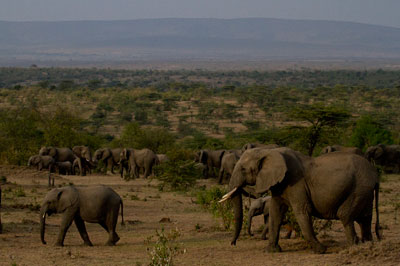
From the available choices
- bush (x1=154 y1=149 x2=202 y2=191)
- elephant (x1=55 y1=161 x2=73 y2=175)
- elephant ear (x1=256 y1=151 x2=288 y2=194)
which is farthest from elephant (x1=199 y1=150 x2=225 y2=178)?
elephant ear (x1=256 y1=151 x2=288 y2=194)

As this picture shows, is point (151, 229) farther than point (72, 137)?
No

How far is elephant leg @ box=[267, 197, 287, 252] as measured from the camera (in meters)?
10.5

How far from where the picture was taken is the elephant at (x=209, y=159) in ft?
89.1

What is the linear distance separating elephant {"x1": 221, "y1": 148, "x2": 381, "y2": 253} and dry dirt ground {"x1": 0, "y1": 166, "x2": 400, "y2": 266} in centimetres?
45

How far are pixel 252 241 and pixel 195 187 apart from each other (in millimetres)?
11748

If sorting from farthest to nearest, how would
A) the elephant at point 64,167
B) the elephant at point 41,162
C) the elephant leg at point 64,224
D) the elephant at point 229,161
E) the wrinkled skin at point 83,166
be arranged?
the wrinkled skin at point 83,166
the elephant at point 64,167
the elephant at point 41,162
the elephant at point 229,161
the elephant leg at point 64,224

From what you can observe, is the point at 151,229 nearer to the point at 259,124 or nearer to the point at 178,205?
the point at 178,205

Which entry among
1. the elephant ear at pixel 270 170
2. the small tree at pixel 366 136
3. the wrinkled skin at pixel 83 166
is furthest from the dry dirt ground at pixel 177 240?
the small tree at pixel 366 136

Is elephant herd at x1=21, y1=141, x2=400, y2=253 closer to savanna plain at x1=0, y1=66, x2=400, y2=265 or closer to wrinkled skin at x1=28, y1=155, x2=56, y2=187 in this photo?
savanna plain at x1=0, y1=66, x2=400, y2=265

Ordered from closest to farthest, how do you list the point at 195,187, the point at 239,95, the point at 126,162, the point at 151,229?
the point at 151,229
the point at 195,187
the point at 126,162
the point at 239,95

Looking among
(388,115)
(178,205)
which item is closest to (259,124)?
(388,115)

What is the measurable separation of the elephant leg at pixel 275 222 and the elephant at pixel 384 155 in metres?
18.5

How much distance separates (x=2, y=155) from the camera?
28.9 m

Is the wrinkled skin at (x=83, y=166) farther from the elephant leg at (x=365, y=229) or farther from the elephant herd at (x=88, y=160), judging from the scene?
the elephant leg at (x=365, y=229)
